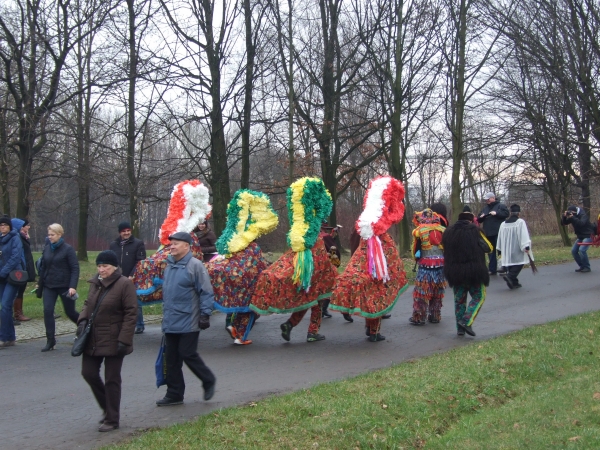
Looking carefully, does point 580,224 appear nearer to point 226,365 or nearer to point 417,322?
point 417,322

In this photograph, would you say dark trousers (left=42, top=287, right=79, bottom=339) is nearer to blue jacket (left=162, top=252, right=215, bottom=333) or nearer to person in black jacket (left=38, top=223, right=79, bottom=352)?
person in black jacket (left=38, top=223, right=79, bottom=352)

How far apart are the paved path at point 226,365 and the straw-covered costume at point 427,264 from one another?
0.35 m

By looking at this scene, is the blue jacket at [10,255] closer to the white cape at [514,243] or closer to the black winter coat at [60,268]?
the black winter coat at [60,268]

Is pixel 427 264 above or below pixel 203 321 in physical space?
above

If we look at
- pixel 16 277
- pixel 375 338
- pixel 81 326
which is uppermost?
pixel 16 277

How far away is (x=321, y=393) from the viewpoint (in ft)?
21.6

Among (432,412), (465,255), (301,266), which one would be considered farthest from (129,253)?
(432,412)

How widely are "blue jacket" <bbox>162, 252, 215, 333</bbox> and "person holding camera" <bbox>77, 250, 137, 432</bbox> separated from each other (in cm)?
49

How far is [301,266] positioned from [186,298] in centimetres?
301

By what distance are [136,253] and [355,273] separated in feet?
13.0

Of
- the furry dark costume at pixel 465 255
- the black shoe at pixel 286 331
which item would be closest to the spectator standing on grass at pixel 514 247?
the furry dark costume at pixel 465 255

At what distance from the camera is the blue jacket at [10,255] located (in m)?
10.3

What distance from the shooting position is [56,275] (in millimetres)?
9742

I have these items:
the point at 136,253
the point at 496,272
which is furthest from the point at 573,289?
the point at 136,253
